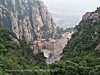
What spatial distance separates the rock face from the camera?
10338 centimetres

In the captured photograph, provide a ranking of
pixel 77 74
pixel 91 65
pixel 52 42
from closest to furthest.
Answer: pixel 77 74, pixel 91 65, pixel 52 42

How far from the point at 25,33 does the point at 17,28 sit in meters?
4.98

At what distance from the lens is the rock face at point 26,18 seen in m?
103

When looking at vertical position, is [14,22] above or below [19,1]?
below

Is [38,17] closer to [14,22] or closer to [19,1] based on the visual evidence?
[19,1]

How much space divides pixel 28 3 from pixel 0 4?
22.3 meters

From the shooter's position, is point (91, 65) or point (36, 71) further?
point (91, 65)

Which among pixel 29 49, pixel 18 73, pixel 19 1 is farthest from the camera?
pixel 19 1

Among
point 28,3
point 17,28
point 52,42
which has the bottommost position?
point 52,42

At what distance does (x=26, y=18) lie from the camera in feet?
377

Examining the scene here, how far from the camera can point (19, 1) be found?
12862cm

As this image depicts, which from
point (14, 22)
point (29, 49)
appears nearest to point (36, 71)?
point (29, 49)

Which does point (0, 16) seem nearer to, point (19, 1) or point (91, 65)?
point (19, 1)

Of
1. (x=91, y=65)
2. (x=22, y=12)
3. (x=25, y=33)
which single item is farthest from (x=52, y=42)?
(x=91, y=65)
